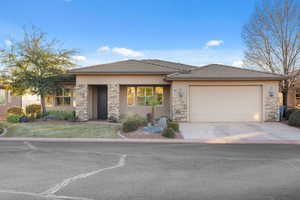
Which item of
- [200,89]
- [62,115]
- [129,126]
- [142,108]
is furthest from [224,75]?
[62,115]

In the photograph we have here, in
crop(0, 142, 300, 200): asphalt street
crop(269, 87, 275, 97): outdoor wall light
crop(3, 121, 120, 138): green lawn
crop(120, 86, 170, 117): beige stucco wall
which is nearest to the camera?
crop(0, 142, 300, 200): asphalt street

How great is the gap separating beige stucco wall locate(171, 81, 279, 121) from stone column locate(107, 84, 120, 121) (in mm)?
3947

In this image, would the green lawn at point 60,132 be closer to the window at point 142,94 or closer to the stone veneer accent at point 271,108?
the window at point 142,94

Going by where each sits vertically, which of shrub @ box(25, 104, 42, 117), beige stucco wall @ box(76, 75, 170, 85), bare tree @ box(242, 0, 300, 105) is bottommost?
shrub @ box(25, 104, 42, 117)

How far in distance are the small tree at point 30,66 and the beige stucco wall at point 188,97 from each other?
328 inches

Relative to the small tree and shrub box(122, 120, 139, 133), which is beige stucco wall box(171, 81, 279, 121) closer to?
shrub box(122, 120, 139, 133)

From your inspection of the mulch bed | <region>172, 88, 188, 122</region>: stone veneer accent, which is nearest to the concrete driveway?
the mulch bed

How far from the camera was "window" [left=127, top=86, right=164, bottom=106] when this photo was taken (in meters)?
13.5

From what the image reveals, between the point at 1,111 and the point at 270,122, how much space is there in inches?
840

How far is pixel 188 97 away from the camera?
11.6 metres

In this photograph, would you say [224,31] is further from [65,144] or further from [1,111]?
[1,111]

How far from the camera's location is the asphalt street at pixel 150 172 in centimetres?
333

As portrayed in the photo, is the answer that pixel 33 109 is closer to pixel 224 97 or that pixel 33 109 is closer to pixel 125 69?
pixel 125 69

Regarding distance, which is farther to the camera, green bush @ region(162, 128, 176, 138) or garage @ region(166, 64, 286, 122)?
garage @ region(166, 64, 286, 122)
